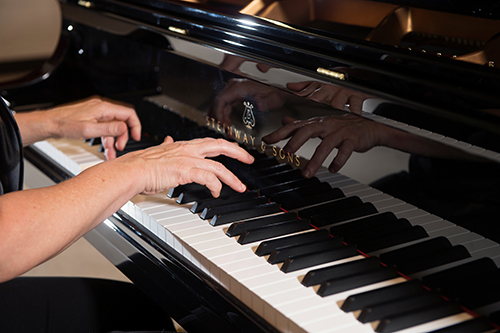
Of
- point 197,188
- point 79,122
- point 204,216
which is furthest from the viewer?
point 79,122

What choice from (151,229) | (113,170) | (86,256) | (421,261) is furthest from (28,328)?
(86,256)

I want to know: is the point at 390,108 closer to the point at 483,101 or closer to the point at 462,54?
the point at 483,101

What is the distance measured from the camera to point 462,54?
112 centimetres

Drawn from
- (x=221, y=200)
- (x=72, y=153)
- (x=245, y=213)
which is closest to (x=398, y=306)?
(x=245, y=213)

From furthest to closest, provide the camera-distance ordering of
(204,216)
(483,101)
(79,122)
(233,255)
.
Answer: (79,122), (204,216), (233,255), (483,101)

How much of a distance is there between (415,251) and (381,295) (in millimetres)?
117

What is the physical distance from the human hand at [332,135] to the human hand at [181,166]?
0.45ft

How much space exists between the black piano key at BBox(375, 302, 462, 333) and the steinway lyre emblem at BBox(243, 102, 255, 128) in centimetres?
61

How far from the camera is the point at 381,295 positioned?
0.91 meters

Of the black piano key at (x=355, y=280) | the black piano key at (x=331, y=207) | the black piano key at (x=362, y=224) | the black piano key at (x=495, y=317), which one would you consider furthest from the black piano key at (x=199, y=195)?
the black piano key at (x=495, y=317)

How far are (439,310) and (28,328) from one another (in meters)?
1.00

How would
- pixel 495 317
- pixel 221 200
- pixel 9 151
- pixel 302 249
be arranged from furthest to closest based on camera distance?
1. pixel 9 151
2. pixel 221 200
3. pixel 302 249
4. pixel 495 317

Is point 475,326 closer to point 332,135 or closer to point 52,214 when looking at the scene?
point 332,135

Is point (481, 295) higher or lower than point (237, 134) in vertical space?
lower
